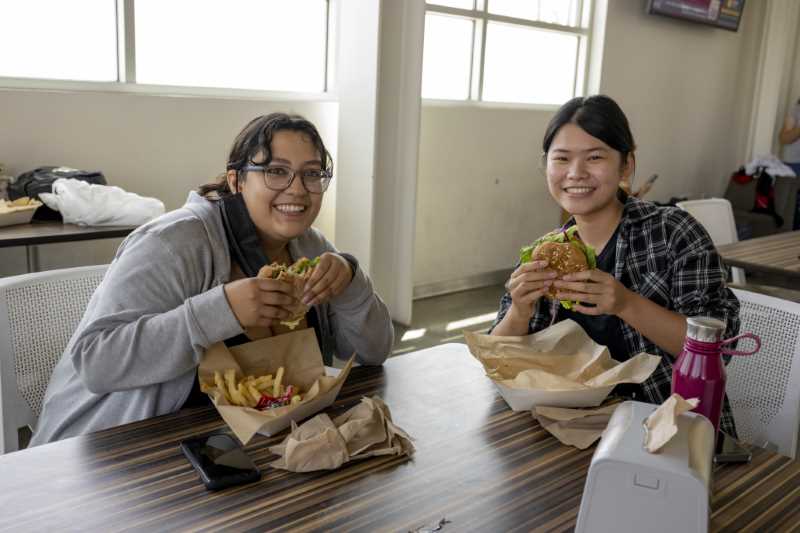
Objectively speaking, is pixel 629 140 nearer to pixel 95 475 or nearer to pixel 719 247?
pixel 95 475

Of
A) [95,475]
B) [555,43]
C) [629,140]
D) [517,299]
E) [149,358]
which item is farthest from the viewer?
[555,43]

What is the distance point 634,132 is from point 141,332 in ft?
19.3

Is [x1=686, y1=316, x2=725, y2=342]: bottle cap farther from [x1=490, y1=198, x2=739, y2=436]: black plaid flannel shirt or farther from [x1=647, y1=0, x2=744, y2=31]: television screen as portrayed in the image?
[x1=647, y1=0, x2=744, y2=31]: television screen

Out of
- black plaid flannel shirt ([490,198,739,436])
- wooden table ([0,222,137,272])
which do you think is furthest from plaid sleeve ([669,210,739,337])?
wooden table ([0,222,137,272])

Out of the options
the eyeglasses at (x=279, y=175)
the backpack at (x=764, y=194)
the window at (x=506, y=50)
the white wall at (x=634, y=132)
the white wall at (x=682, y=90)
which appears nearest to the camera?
the eyeglasses at (x=279, y=175)

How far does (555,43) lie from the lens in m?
5.99

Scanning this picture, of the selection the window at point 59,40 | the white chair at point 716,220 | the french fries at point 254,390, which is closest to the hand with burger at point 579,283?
the french fries at point 254,390

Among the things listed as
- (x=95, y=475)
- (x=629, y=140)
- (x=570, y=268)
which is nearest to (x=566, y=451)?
(x=570, y=268)

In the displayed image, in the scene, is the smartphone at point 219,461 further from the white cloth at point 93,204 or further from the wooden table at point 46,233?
the white cloth at point 93,204

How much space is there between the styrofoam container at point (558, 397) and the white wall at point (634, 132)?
384cm

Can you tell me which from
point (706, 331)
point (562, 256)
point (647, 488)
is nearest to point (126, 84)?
point (562, 256)

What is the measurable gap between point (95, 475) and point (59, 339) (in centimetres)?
68

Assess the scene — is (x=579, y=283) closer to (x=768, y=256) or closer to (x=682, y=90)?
(x=768, y=256)

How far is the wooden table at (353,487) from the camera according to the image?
0.99 metres
